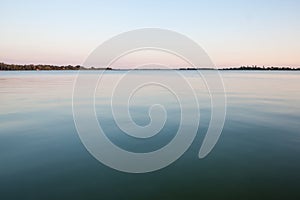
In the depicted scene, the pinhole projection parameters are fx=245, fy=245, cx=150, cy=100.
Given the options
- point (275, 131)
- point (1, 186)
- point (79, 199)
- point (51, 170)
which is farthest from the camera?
point (275, 131)

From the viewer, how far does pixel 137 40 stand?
576 cm

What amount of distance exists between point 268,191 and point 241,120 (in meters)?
6.97

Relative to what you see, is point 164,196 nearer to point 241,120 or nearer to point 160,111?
point 241,120

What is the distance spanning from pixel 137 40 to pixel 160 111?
29.0 ft

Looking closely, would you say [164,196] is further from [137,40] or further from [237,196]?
[137,40]

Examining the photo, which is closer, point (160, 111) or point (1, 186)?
point (1, 186)

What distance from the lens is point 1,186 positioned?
5.43 meters

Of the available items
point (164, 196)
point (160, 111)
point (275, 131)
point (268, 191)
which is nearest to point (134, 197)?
point (164, 196)

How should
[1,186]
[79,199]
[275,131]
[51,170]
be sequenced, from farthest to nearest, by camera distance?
[275,131], [51,170], [1,186], [79,199]

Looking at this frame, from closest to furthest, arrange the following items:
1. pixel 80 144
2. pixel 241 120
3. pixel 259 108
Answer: pixel 80 144 → pixel 241 120 → pixel 259 108

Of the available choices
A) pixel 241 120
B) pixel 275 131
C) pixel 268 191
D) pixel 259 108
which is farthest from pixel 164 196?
pixel 259 108

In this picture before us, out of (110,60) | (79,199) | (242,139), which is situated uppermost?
(110,60)

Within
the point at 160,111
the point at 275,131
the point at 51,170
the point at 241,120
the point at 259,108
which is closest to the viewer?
the point at 51,170

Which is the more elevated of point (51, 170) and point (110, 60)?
point (110, 60)
